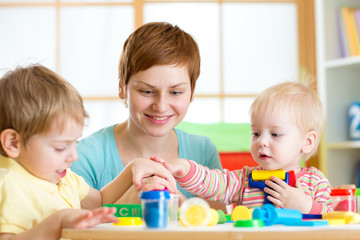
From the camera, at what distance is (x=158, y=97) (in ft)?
5.52

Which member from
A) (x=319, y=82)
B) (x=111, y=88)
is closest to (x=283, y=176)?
(x=319, y=82)

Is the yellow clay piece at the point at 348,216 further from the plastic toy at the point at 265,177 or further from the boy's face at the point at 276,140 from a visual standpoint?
the boy's face at the point at 276,140

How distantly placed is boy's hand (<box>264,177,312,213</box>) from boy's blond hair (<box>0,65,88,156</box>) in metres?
0.55

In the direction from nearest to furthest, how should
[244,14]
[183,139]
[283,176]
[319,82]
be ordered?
[283,176], [183,139], [319,82], [244,14]

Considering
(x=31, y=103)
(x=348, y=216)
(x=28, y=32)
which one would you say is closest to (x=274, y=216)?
(x=348, y=216)

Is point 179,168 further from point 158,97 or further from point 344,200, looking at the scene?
point 344,200

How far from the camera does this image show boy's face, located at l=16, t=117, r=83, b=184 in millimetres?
1202

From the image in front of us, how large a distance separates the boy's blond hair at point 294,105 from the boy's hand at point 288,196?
212 mm

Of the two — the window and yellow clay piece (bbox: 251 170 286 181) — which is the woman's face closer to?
yellow clay piece (bbox: 251 170 286 181)

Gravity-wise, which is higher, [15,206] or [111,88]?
[111,88]

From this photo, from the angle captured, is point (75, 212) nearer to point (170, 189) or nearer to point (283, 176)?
point (170, 189)

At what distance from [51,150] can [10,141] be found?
9 centimetres

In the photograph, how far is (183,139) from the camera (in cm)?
202

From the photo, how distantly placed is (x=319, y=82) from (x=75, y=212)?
2527mm
